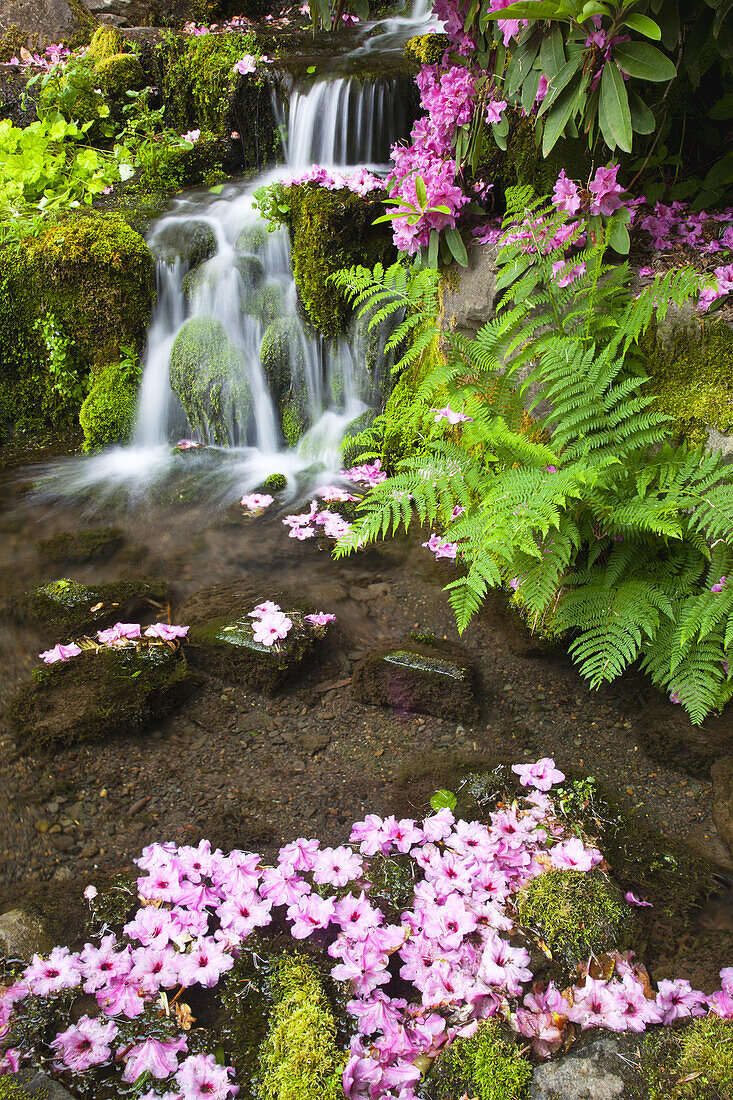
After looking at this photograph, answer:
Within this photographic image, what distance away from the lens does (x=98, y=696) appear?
3.11 meters

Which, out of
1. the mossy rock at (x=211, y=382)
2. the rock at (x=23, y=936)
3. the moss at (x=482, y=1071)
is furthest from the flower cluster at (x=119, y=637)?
the mossy rock at (x=211, y=382)

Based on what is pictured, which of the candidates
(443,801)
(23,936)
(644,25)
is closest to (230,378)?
(644,25)

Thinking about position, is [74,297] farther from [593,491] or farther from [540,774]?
[540,774]

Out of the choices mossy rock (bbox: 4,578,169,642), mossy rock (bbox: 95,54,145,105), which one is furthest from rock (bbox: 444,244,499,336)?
mossy rock (bbox: 95,54,145,105)

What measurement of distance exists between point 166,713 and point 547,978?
1.92 meters

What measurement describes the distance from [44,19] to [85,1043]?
1260cm

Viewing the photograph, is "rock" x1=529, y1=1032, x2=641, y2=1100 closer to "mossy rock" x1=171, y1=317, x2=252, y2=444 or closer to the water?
the water

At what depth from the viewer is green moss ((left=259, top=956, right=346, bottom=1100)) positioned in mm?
1782

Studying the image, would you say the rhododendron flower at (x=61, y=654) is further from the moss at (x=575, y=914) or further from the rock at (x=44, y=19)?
the rock at (x=44, y=19)

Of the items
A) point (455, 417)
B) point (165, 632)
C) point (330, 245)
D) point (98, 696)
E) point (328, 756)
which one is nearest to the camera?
point (328, 756)

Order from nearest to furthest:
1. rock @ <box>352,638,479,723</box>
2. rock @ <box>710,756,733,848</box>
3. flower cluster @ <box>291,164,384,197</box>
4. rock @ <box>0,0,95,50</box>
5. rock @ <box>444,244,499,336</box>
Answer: rock @ <box>710,756,733,848</box>, rock @ <box>352,638,479,723</box>, rock @ <box>444,244,499,336</box>, flower cluster @ <box>291,164,384,197</box>, rock @ <box>0,0,95,50</box>

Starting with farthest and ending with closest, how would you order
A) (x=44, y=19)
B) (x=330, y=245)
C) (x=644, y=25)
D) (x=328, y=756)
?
1. (x=44, y=19)
2. (x=330, y=245)
3. (x=328, y=756)
4. (x=644, y=25)

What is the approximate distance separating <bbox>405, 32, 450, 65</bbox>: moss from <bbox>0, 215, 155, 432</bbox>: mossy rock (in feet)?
9.81

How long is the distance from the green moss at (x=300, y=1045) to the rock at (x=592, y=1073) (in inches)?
20.9
